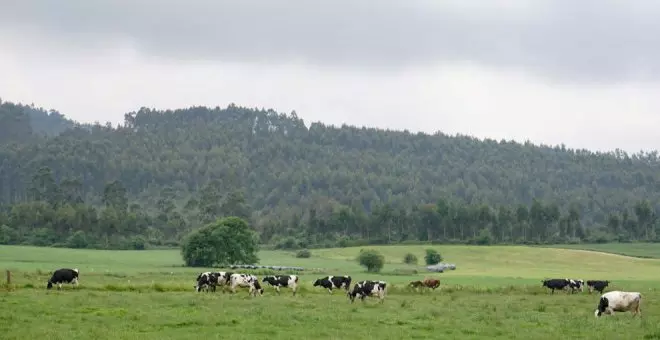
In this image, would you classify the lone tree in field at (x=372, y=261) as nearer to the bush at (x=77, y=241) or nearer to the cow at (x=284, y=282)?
the cow at (x=284, y=282)

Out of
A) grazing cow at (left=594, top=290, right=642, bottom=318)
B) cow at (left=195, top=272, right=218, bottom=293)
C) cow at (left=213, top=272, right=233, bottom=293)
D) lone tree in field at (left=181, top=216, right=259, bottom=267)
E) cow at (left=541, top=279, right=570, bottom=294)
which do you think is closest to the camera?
grazing cow at (left=594, top=290, right=642, bottom=318)

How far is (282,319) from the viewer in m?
30.1

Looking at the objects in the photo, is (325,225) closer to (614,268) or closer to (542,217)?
(542,217)

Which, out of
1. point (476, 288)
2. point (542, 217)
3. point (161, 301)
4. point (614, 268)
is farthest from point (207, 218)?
point (161, 301)

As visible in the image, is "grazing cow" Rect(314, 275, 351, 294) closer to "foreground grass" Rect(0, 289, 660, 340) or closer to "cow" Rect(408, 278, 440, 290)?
"cow" Rect(408, 278, 440, 290)

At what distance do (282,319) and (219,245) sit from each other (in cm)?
7152

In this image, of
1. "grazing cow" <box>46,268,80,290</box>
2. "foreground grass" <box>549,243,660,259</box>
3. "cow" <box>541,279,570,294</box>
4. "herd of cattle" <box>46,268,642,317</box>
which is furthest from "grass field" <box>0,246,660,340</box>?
"foreground grass" <box>549,243,660,259</box>

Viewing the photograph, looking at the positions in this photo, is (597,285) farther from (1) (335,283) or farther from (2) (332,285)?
(2) (332,285)

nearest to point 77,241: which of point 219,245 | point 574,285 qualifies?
point 219,245

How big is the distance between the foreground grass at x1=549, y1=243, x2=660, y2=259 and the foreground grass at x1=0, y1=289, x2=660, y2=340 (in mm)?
96592

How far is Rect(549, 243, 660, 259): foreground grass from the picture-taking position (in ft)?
431

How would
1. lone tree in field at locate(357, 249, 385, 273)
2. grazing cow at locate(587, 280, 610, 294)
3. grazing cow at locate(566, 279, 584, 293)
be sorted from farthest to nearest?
lone tree in field at locate(357, 249, 385, 273) < grazing cow at locate(587, 280, 610, 294) < grazing cow at locate(566, 279, 584, 293)

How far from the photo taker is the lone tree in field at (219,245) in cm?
9919

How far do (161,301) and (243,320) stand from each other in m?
9.65
